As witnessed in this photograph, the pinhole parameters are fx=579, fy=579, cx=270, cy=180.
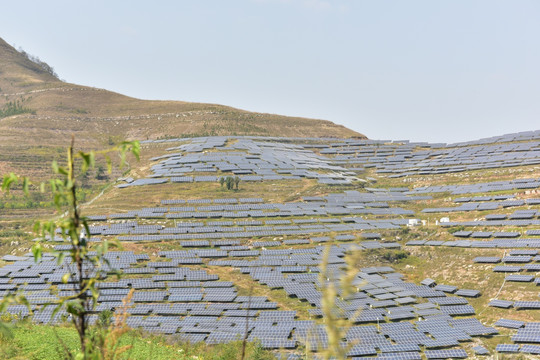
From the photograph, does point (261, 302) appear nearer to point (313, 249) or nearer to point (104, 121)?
point (313, 249)

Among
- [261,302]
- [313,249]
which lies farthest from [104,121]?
[261,302]

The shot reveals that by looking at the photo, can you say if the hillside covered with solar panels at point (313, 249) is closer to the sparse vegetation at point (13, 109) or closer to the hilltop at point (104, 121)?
the hilltop at point (104, 121)

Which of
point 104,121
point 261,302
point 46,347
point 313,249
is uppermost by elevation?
point 104,121

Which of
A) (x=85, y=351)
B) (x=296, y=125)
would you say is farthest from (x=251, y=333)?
(x=296, y=125)

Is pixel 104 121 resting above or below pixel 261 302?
above

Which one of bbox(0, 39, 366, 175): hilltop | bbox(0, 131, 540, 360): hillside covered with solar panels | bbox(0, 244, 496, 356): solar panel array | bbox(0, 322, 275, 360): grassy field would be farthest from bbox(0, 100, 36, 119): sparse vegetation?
bbox(0, 322, 275, 360): grassy field

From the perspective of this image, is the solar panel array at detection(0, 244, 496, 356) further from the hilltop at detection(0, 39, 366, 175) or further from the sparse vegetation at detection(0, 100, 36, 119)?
the sparse vegetation at detection(0, 100, 36, 119)
